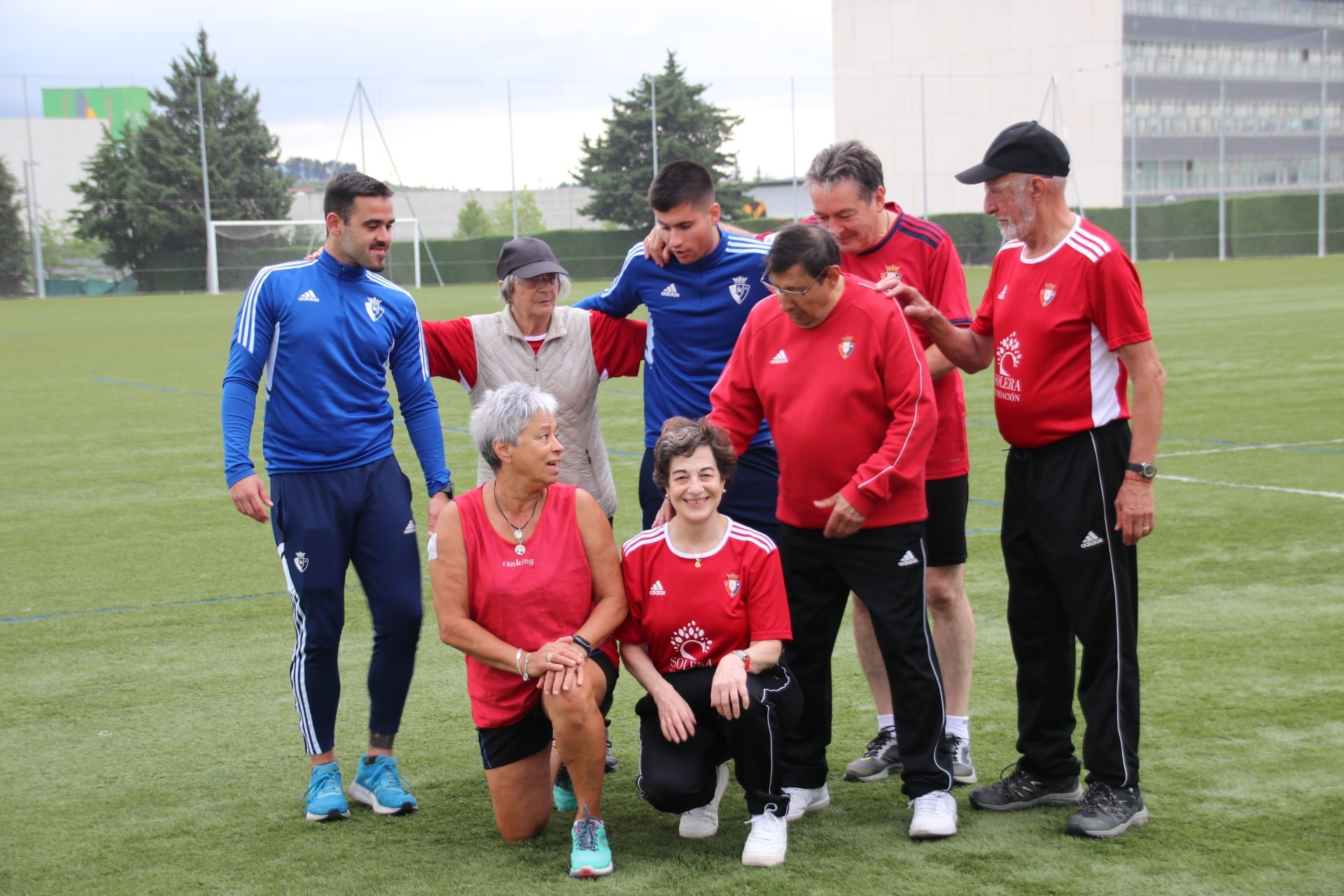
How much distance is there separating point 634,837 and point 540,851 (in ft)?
0.95

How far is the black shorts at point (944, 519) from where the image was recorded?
14.6ft

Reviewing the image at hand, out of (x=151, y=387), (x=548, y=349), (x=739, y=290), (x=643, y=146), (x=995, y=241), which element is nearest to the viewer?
(x=739, y=290)

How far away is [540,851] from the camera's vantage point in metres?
3.92

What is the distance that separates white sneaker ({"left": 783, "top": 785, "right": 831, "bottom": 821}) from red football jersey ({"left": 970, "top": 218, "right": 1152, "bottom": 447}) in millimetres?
1244

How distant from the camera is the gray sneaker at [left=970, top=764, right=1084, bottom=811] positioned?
4.08 meters

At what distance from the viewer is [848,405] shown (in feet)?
12.9

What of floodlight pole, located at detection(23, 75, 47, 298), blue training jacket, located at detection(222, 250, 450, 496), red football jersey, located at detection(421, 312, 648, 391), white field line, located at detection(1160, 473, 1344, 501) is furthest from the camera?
floodlight pole, located at detection(23, 75, 47, 298)

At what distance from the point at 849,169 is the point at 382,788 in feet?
8.17

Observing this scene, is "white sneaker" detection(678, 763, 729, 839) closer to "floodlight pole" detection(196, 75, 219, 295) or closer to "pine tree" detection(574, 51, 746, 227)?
"floodlight pole" detection(196, 75, 219, 295)

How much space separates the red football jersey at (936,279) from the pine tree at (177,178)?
4274cm

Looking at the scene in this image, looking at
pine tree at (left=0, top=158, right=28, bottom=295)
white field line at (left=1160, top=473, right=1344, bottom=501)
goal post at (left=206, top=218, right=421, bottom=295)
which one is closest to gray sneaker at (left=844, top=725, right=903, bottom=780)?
white field line at (left=1160, top=473, right=1344, bottom=501)

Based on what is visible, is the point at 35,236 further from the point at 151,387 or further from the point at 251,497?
the point at 251,497

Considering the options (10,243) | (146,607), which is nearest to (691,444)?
(146,607)

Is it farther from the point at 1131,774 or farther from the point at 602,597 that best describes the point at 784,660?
the point at 1131,774
